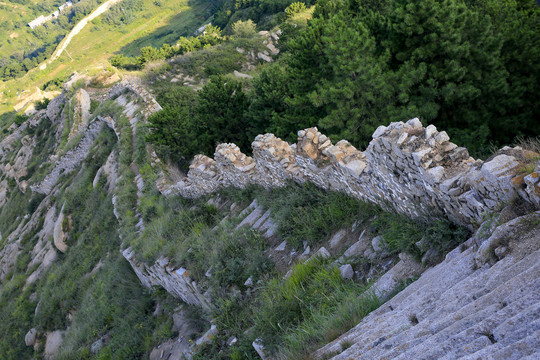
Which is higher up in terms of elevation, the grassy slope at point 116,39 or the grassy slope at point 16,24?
the grassy slope at point 16,24

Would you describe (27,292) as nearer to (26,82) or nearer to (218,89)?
(218,89)

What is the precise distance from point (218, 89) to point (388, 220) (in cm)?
1290

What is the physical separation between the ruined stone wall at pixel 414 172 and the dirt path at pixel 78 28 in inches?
5048

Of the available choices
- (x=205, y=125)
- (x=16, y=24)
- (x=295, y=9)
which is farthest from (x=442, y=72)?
(x=16, y=24)

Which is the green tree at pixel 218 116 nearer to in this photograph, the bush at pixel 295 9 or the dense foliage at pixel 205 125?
the dense foliage at pixel 205 125

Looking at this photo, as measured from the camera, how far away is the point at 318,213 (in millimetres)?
6734

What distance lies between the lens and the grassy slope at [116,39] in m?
85.2

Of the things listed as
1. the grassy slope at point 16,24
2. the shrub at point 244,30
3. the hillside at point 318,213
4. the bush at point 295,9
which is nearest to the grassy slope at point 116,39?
the shrub at point 244,30

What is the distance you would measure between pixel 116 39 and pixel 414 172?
397 ft

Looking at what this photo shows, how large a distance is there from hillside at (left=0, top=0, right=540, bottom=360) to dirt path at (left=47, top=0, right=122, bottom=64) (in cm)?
11172

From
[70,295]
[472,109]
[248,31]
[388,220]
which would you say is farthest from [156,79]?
[388,220]

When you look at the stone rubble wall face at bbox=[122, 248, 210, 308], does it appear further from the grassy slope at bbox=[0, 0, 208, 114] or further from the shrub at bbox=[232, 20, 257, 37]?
the grassy slope at bbox=[0, 0, 208, 114]

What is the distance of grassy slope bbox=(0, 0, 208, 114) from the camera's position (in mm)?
85250

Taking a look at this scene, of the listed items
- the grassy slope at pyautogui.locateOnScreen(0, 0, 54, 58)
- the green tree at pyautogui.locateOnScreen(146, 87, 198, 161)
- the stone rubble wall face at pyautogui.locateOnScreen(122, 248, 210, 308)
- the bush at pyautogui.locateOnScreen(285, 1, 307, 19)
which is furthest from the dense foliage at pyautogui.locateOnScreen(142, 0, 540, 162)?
the grassy slope at pyautogui.locateOnScreen(0, 0, 54, 58)
